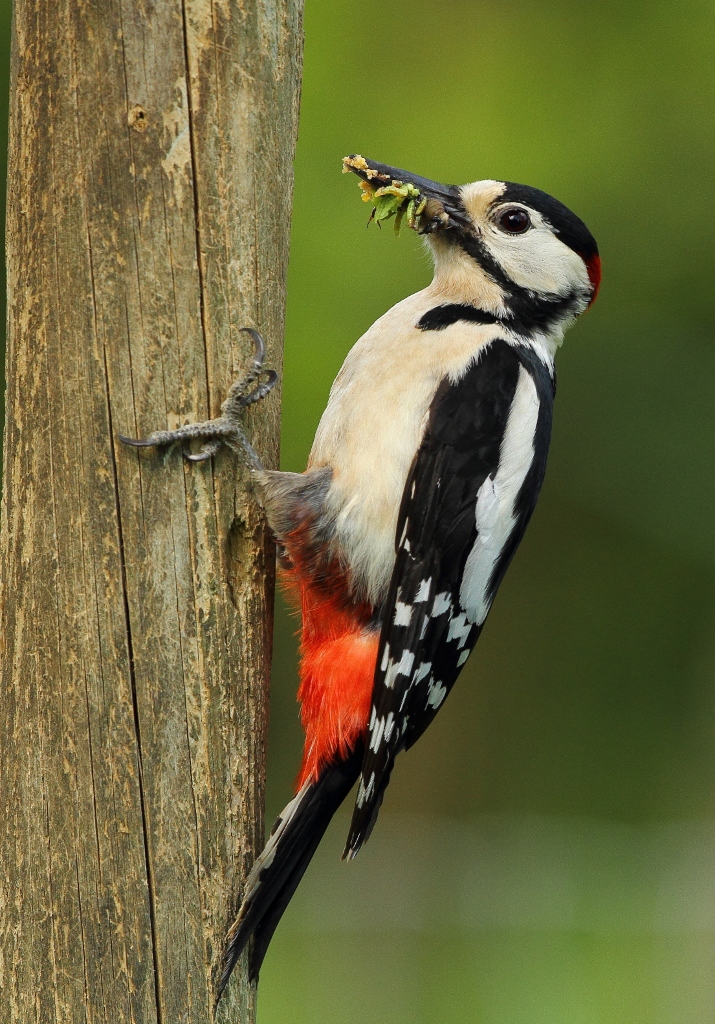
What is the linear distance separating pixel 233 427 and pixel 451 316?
831 millimetres

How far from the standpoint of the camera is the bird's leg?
2004mm

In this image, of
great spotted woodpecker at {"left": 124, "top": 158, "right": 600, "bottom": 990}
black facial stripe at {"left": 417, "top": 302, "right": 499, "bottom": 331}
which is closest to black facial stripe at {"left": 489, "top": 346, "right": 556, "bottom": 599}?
great spotted woodpecker at {"left": 124, "top": 158, "right": 600, "bottom": 990}

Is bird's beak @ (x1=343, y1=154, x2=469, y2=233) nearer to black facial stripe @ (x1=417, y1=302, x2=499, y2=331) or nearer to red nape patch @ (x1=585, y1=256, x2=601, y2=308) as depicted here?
black facial stripe @ (x1=417, y1=302, x2=499, y2=331)

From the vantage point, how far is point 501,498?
256 centimetres

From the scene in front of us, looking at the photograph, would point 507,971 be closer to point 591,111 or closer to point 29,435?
point 29,435

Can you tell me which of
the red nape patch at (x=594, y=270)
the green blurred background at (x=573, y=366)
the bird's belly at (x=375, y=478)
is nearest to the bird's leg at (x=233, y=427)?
the bird's belly at (x=375, y=478)

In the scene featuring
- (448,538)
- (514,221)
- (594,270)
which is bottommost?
(448,538)

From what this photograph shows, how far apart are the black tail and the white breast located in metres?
0.50

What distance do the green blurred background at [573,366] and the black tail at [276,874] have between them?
294 centimetres

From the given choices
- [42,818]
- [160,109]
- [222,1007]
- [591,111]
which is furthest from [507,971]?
[591,111]

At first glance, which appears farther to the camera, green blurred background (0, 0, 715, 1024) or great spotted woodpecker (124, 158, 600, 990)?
green blurred background (0, 0, 715, 1024)

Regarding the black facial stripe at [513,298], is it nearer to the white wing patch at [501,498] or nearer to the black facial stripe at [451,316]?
the black facial stripe at [451,316]

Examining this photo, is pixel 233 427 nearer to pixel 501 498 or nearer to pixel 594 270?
pixel 501 498

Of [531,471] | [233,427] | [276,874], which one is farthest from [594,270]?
[276,874]
